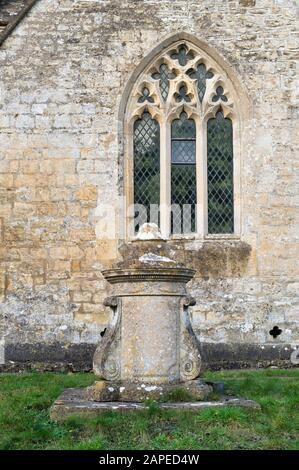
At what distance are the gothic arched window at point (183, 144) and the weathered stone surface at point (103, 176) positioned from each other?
1.26 ft

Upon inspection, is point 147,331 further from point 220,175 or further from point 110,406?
point 220,175

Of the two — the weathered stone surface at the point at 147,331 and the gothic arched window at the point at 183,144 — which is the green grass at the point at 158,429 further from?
the gothic arched window at the point at 183,144

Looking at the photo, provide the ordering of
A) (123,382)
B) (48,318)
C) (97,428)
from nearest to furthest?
(97,428) < (123,382) < (48,318)

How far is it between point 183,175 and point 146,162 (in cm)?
74

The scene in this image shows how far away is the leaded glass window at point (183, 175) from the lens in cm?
1473

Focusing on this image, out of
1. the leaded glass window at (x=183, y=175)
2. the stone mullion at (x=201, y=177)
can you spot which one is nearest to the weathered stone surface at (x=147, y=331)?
the stone mullion at (x=201, y=177)

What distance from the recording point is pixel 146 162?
14.8 meters

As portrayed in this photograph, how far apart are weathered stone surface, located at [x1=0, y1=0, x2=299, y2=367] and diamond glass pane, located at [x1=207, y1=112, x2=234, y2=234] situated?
0.40 m

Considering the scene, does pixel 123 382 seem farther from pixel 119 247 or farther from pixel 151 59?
pixel 151 59

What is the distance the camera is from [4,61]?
1441 centimetres

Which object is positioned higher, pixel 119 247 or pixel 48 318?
pixel 119 247

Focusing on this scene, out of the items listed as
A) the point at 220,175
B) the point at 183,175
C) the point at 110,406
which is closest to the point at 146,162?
the point at 183,175

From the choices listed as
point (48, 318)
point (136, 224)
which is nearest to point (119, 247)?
point (136, 224)
